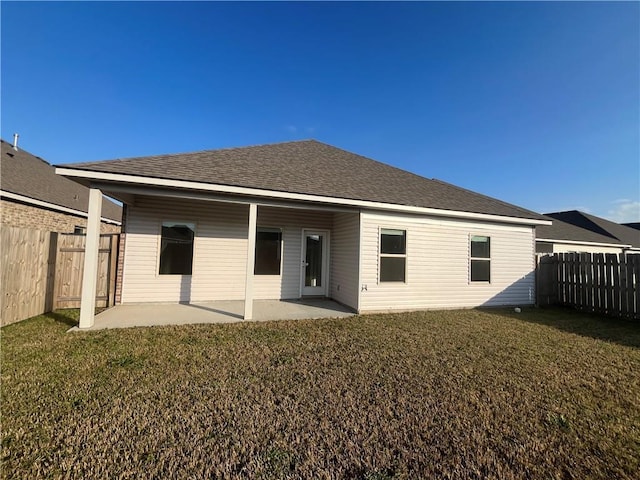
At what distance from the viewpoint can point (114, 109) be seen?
1156 centimetres

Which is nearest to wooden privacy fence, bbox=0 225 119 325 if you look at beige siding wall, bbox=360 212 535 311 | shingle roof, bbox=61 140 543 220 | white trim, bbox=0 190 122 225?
shingle roof, bbox=61 140 543 220

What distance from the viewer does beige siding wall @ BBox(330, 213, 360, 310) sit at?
767cm

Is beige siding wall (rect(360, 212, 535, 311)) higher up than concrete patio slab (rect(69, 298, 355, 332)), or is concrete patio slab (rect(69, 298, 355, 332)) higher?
beige siding wall (rect(360, 212, 535, 311))

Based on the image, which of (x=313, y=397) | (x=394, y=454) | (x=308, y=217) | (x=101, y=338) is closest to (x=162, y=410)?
(x=313, y=397)

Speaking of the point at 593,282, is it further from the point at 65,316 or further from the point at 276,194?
→ the point at 65,316

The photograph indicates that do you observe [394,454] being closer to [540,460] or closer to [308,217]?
[540,460]

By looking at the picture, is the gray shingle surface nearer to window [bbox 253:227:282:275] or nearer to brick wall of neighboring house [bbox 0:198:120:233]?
window [bbox 253:227:282:275]

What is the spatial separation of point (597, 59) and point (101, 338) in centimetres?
1389

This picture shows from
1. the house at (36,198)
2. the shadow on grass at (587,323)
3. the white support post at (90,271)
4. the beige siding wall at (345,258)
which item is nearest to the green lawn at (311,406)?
the white support post at (90,271)

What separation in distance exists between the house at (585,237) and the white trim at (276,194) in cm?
773

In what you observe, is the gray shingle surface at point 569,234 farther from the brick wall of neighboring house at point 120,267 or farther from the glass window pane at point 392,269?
the brick wall of neighboring house at point 120,267

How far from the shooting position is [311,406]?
2.91 metres

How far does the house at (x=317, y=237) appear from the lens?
699 cm

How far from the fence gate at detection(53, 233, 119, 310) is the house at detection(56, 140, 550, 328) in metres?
0.32
